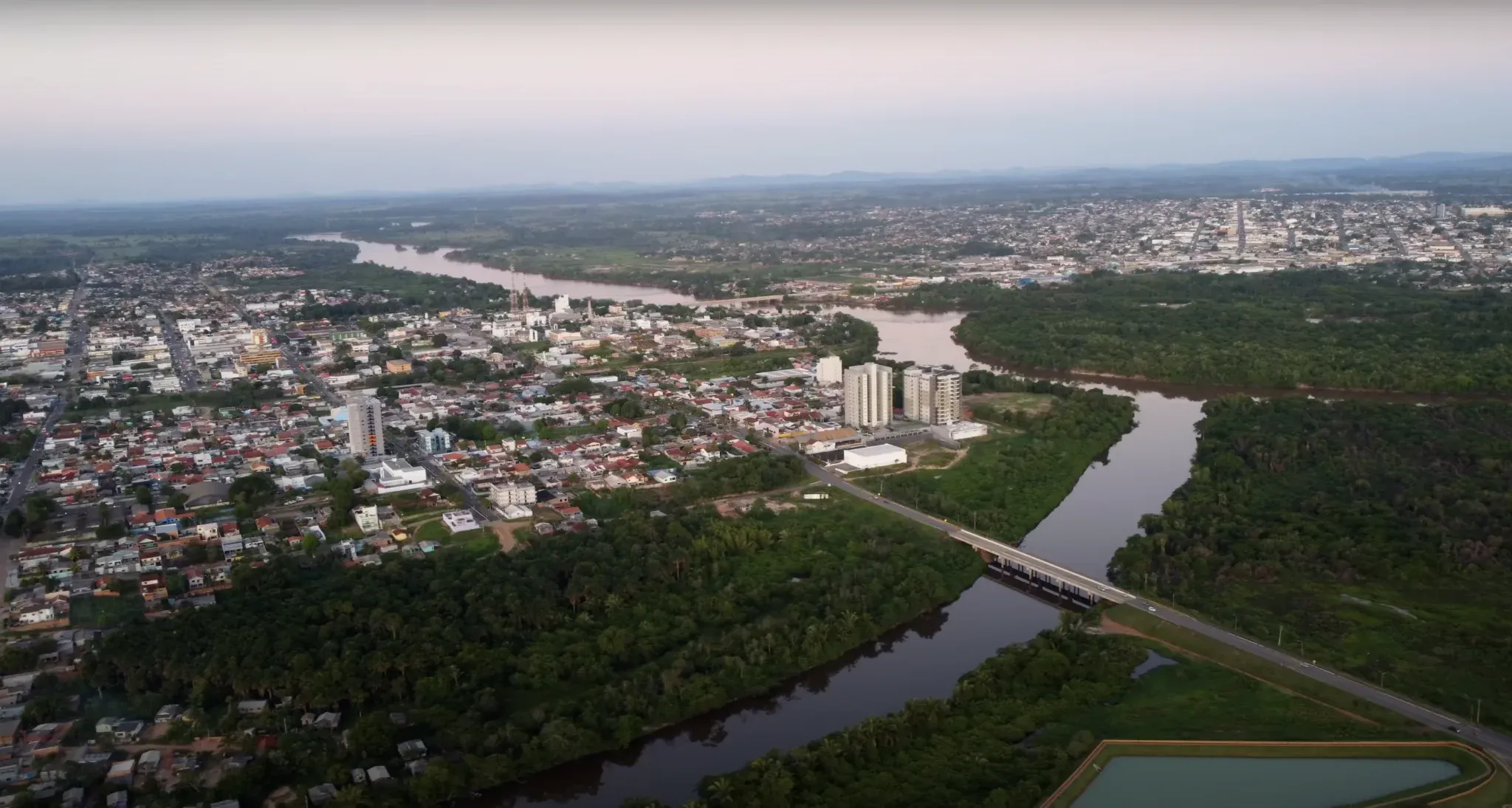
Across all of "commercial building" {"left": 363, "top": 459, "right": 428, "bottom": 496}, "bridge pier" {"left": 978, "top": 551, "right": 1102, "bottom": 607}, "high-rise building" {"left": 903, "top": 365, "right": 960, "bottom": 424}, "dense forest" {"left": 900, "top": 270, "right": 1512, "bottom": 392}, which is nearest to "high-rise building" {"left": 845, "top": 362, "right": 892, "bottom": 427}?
"high-rise building" {"left": 903, "top": 365, "right": 960, "bottom": 424}

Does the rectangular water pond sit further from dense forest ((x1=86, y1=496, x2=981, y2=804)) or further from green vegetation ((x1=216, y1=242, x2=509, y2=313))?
green vegetation ((x1=216, y1=242, x2=509, y2=313))

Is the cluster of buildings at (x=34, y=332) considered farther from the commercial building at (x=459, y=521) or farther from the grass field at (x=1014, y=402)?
the grass field at (x=1014, y=402)

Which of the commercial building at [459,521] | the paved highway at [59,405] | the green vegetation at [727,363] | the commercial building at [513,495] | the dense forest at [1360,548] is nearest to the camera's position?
the dense forest at [1360,548]

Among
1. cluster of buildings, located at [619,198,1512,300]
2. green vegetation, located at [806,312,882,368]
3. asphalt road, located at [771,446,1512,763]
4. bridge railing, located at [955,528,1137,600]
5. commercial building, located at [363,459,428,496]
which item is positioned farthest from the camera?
cluster of buildings, located at [619,198,1512,300]

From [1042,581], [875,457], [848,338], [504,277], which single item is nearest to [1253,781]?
[1042,581]

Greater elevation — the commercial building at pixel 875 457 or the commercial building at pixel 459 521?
the commercial building at pixel 875 457

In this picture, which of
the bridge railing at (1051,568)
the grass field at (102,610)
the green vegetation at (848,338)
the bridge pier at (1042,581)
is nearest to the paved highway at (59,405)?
the grass field at (102,610)

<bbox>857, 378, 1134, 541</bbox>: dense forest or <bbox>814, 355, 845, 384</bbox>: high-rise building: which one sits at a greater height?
<bbox>814, 355, 845, 384</bbox>: high-rise building

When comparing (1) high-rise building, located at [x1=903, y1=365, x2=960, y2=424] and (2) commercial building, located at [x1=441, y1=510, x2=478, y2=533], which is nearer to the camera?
(2) commercial building, located at [x1=441, y1=510, x2=478, y2=533]
